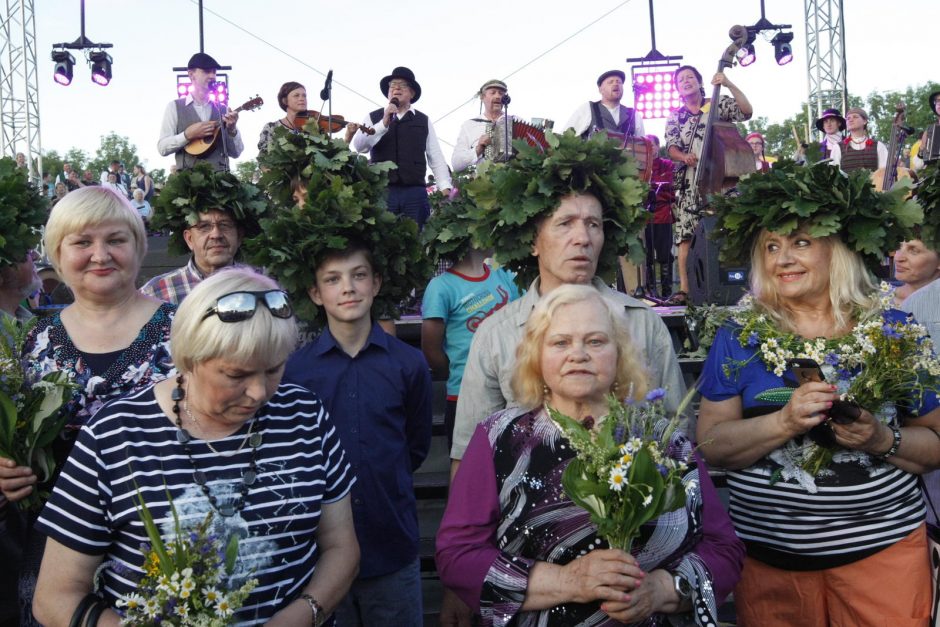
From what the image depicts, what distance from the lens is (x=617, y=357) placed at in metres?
2.80

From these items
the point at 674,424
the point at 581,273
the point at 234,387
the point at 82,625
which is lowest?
the point at 82,625

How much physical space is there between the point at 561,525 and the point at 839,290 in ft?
5.21

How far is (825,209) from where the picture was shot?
341 centimetres

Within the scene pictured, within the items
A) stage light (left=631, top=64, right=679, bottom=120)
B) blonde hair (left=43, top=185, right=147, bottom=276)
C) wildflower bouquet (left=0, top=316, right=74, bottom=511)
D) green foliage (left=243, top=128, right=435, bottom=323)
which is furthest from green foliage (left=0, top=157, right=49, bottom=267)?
stage light (left=631, top=64, right=679, bottom=120)

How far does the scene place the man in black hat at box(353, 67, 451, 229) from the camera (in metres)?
8.42

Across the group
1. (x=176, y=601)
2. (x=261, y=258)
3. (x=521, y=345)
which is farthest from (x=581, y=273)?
(x=176, y=601)

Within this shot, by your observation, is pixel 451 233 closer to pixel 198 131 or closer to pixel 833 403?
pixel 833 403

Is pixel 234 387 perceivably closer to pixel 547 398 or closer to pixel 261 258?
pixel 547 398

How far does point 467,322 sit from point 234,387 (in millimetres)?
2970

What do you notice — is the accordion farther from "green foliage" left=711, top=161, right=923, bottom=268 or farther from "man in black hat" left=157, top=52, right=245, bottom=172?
"green foliage" left=711, top=161, right=923, bottom=268

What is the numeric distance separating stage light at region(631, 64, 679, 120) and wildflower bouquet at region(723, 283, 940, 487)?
13.8 m

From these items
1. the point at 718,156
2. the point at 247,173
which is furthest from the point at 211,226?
the point at 247,173

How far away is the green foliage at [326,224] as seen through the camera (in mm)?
3977

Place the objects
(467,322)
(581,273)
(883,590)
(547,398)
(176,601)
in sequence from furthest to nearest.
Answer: (467,322)
(581,273)
(883,590)
(547,398)
(176,601)
